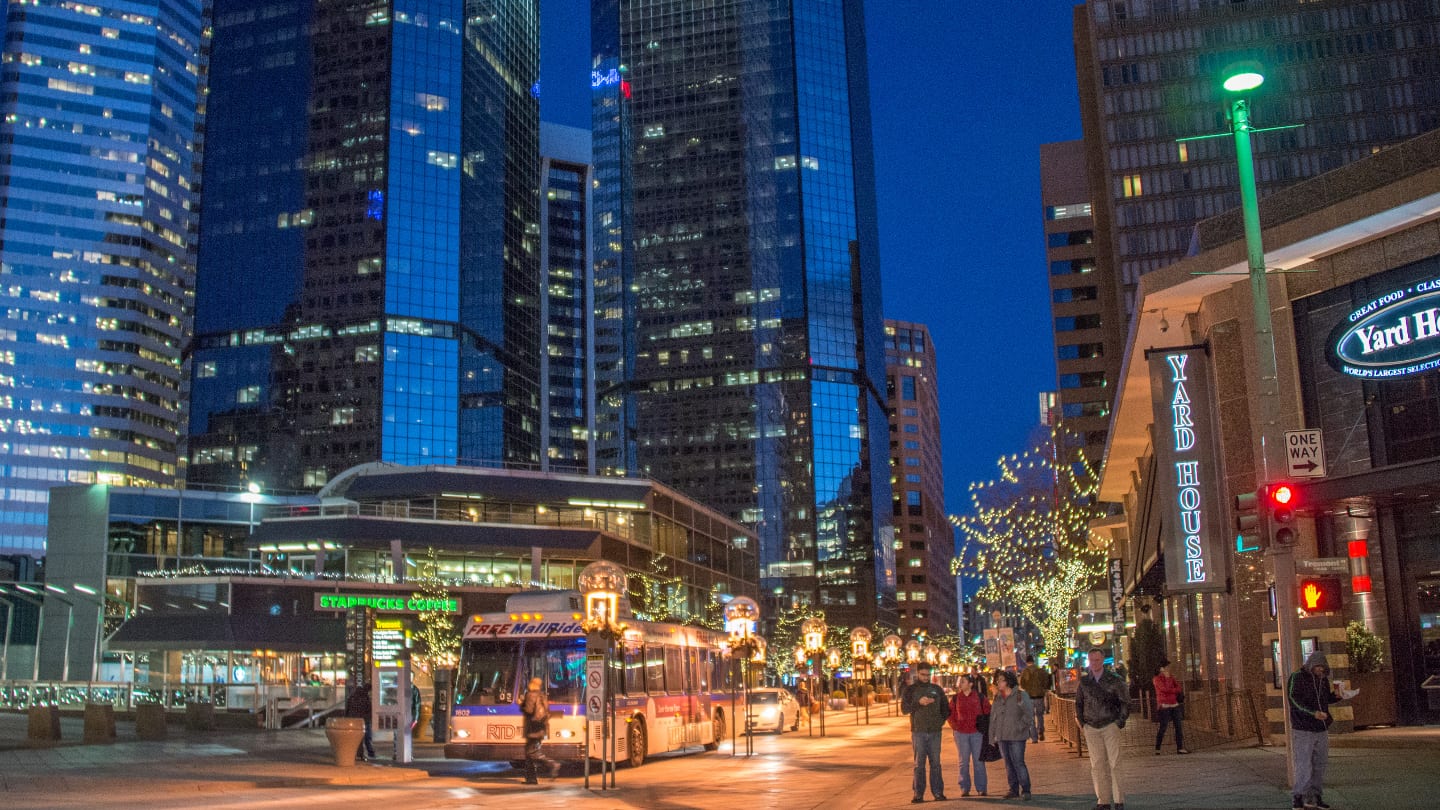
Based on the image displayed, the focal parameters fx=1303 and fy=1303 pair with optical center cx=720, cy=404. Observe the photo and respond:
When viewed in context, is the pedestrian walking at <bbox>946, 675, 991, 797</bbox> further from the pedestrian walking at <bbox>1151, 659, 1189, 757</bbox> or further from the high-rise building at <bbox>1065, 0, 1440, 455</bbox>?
the high-rise building at <bbox>1065, 0, 1440, 455</bbox>

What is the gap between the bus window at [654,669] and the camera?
28219 millimetres

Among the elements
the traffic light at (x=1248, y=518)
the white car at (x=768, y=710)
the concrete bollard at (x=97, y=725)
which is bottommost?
the white car at (x=768, y=710)

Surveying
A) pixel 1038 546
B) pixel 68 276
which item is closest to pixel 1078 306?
pixel 1038 546

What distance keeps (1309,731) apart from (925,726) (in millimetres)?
5079

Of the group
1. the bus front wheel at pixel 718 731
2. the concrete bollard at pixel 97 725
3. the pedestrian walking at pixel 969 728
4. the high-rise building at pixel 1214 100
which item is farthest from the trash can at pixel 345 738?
the high-rise building at pixel 1214 100

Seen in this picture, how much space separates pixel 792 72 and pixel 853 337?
42113 millimetres

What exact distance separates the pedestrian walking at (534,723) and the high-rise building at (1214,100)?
293ft

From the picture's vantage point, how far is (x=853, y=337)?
195 metres

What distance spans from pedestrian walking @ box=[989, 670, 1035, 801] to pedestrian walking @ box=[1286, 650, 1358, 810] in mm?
3769

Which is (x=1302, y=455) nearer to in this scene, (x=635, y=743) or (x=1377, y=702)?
(x=1377, y=702)

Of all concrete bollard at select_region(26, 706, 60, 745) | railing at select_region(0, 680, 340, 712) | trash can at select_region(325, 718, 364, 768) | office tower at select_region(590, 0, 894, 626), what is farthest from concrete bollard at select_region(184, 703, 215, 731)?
office tower at select_region(590, 0, 894, 626)

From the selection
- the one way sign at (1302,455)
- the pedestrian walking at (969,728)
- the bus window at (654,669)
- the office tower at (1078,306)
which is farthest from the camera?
the office tower at (1078,306)

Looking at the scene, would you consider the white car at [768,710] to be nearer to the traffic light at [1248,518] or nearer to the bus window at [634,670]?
the bus window at [634,670]

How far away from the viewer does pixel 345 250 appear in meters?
164
